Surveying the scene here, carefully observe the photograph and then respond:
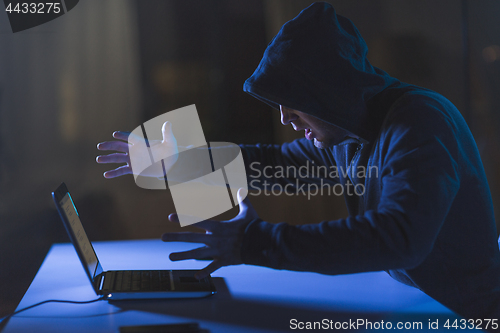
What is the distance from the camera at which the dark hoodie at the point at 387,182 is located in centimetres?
71

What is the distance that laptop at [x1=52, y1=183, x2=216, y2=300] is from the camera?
85cm

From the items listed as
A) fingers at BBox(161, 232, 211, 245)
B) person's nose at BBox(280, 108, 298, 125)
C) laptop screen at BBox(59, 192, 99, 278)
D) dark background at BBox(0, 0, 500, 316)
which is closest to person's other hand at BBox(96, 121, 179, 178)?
laptop screen at BBox(59, 192, 99, 278)

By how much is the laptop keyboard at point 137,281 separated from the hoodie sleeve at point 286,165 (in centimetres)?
52

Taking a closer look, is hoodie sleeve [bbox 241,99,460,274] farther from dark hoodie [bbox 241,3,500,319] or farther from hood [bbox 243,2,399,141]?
hood [bbox 243,2,399,141]

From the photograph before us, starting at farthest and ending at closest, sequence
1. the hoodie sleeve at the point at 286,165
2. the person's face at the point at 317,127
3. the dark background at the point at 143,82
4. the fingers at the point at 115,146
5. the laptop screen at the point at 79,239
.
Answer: the dark background at the point at 143,82
the hoodie sleeve at the point at 286,165
the fingers at the point at 115,146
the person's face at the point at 317,127
the laptop screen at the point at 79,239

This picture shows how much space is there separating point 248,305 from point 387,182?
0.38 metres

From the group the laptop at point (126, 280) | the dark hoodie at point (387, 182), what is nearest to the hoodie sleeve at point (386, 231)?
the dark hoodie at point (387, 182)

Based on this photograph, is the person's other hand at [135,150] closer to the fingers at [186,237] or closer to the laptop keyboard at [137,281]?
the laptop keyboard at [137,281]

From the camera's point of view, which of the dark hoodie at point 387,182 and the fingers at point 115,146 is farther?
the fingers at point 115,146

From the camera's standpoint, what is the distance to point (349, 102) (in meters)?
0.94

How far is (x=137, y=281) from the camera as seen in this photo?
3.06 ft

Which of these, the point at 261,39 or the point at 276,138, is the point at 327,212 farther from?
the point at 261,39

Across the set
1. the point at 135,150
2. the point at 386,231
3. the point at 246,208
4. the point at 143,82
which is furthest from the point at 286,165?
the point at 143,82

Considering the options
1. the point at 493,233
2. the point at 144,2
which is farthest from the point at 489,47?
the point at 144,2
